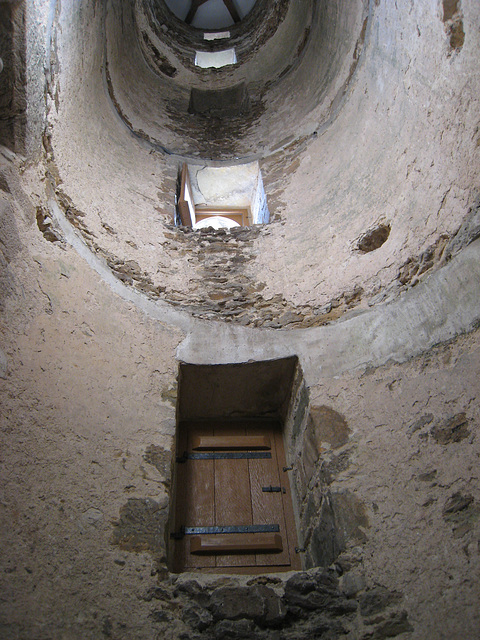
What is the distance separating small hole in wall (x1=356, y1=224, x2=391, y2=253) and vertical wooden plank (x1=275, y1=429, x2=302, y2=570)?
4.74 ft

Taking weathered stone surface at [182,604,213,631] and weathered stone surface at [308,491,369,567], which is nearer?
weathered stone surface at [182,604,213,631]

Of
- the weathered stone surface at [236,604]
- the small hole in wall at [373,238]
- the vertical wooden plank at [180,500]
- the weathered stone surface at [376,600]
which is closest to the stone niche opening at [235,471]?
the vertical wooden plank at [180,500]

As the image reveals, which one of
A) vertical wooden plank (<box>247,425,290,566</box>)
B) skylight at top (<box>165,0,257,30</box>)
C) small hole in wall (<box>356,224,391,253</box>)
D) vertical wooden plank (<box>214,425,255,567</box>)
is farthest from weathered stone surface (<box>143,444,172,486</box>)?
skylight at top (<box>165,0,257,30</box>)

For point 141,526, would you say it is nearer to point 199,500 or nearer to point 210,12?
point 199,500

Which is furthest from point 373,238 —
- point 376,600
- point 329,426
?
point 376,600

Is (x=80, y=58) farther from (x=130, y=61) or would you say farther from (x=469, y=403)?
(x=469, y=403)

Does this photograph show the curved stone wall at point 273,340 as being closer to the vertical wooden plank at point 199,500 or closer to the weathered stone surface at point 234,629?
the weathered stone surface at point 234,629

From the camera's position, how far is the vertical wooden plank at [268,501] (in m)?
2.27

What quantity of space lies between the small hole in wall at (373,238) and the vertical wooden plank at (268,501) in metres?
1.51

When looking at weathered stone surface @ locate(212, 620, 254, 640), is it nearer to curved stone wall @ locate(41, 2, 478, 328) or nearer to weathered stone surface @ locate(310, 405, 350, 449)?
weathered stone surface @ locate(310, 405, 350, 449)

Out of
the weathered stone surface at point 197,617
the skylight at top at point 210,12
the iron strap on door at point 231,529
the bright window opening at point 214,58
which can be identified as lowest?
the weathered stone surface at point 197,617

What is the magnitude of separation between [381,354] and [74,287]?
1789 mm

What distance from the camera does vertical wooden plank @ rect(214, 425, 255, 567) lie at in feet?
7.41

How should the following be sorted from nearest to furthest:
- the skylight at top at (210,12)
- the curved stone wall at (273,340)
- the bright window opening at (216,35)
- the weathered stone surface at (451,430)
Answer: the curved stone wall at (273,340), the weathered stone surface at (451,430), the bright window opening at (216,35), the skylight at top at (210,12)
